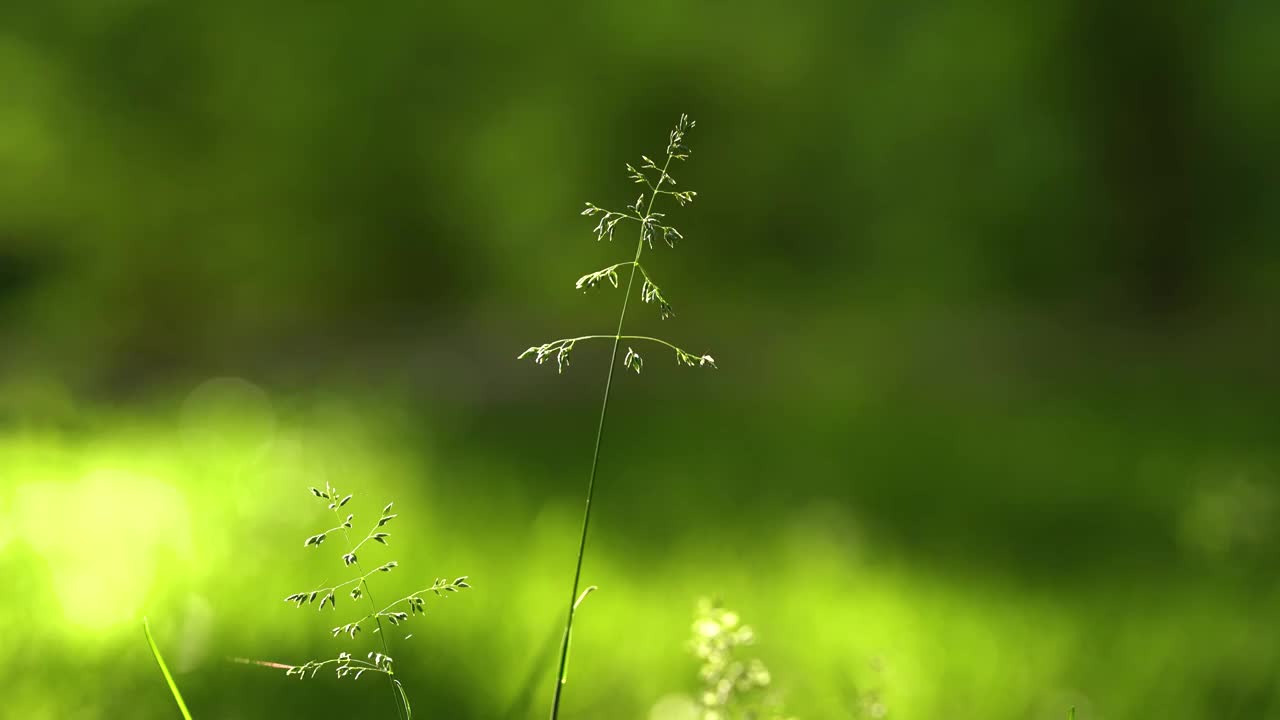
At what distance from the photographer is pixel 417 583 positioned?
113 inches

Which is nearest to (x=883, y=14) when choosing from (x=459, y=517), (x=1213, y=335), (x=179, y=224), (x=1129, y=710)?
(x=1213, y=335)

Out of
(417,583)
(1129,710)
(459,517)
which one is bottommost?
(1129,710)

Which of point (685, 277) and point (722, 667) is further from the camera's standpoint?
point (685, 277)

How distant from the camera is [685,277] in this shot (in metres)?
13.2

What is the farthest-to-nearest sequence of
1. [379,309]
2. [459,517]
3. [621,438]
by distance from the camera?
[379,309] < [621,438] < [459,517]

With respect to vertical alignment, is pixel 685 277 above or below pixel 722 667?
above

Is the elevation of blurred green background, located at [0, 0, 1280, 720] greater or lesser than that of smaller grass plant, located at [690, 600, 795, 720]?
greater

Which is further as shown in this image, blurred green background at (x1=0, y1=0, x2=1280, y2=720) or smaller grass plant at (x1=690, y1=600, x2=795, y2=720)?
blurred green background at (x1=0, y1=0, x2=1280, y2=720)

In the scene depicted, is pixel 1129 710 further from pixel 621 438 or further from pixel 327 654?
pixel 621 438

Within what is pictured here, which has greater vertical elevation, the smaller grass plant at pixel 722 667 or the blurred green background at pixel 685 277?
the blurred green background at pixel 685 277

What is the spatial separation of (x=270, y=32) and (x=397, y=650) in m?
11.8

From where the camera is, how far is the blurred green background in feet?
14.5

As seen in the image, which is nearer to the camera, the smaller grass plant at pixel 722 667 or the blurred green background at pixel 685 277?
the smaller grass plant at pixel 722 667

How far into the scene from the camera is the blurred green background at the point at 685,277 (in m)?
4.43
